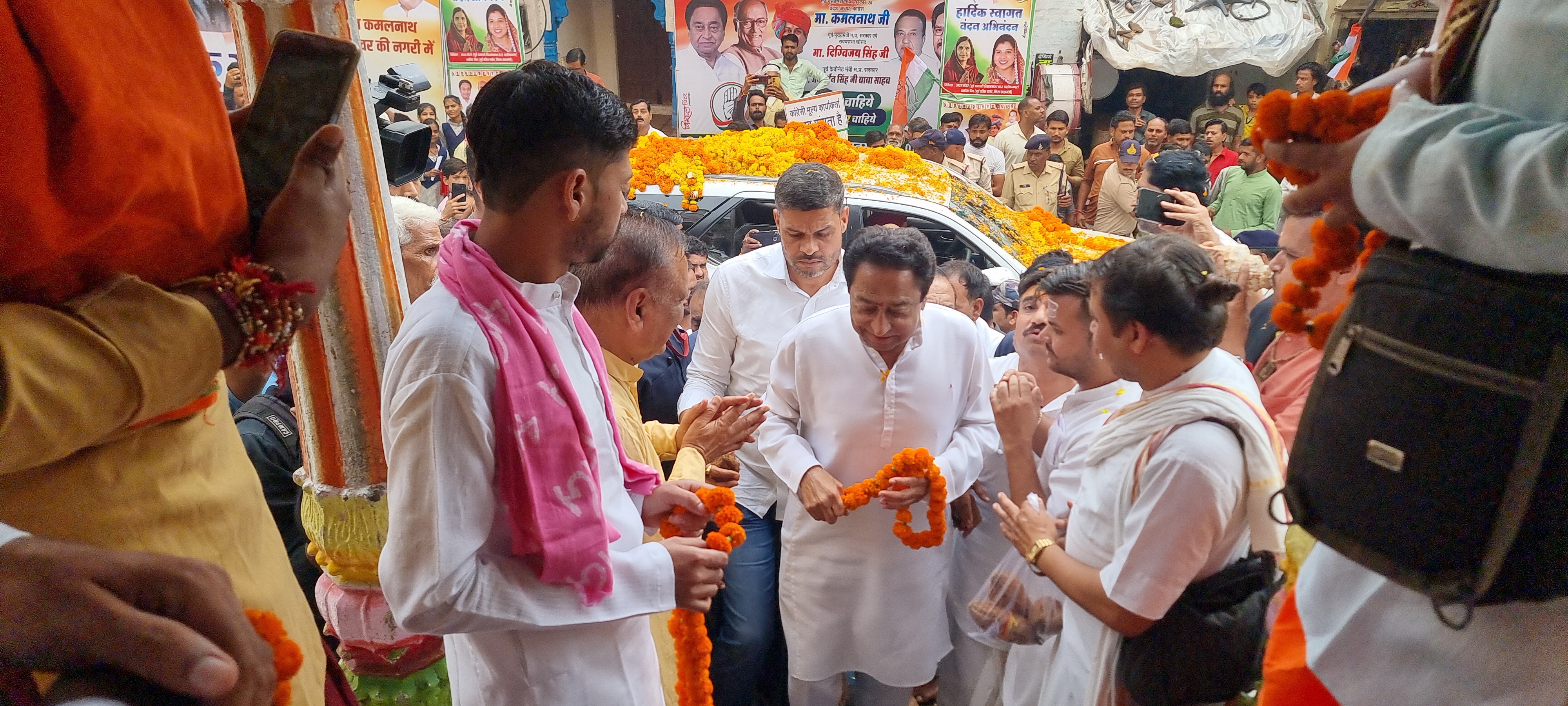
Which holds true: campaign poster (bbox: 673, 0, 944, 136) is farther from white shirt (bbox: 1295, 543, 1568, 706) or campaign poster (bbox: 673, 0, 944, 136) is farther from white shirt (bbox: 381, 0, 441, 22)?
white shirt (bbox: 1295, 543, 1568, 706)

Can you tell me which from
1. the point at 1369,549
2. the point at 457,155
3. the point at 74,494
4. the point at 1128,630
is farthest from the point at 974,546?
the point at 457,155

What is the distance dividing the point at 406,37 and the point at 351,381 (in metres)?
10.1

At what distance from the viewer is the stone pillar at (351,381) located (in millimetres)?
2162

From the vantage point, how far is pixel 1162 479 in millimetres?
2004

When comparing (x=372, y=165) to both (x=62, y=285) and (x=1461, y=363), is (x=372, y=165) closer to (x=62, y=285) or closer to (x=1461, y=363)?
(x=62, y=285)

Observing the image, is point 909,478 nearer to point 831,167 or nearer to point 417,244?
point 417,244

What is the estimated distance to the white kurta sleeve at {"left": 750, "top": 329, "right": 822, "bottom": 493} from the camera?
323 cm

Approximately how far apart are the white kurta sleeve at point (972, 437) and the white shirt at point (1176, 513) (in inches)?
37.1

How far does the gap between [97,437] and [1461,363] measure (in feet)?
5.03

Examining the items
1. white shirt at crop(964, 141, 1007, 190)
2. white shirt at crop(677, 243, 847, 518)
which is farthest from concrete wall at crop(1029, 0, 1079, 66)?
white shirt at crop(677, 243, 847, 518)

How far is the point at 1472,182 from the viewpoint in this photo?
0.97 m

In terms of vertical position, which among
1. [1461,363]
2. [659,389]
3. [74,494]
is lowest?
[659,389]

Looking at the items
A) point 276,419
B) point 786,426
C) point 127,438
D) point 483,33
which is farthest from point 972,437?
point 483,33

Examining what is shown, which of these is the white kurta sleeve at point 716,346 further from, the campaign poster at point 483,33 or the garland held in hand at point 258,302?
the campaign poster at point 483,33
